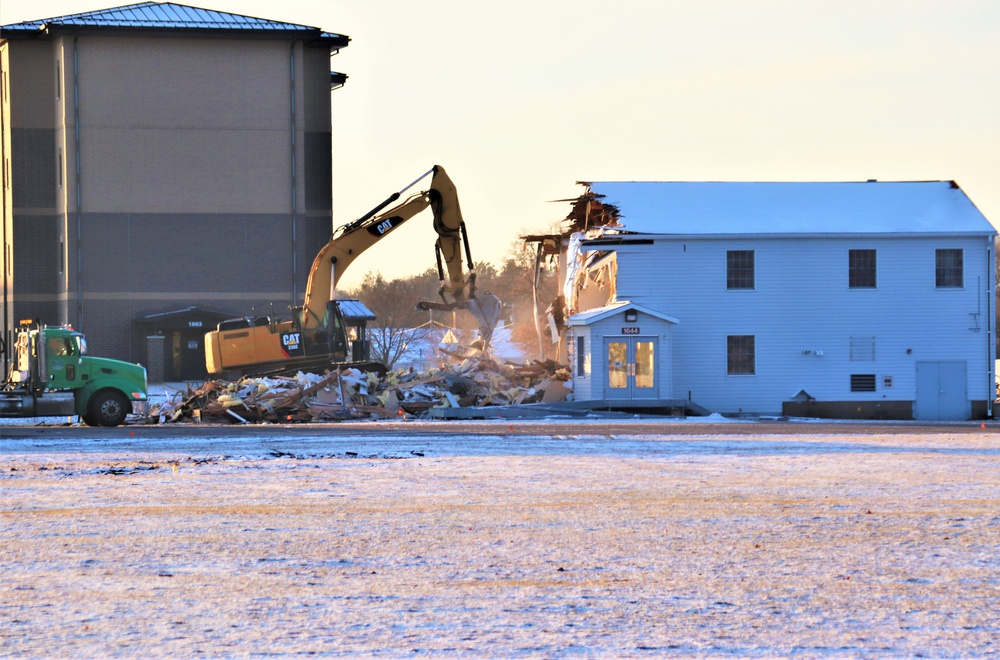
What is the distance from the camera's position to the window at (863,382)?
Answer: 42719 mm

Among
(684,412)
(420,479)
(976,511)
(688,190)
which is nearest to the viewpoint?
(976,511)

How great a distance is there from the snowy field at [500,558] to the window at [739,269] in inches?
868

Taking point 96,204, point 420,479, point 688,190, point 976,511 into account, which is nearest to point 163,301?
point 96,204

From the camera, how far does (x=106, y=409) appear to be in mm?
32656

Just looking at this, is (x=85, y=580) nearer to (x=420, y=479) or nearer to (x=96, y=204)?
(x=420, y=479)

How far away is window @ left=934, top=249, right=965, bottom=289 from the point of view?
43.5 m

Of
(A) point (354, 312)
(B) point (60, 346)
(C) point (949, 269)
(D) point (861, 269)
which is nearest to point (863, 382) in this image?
(D) point (861, 269)

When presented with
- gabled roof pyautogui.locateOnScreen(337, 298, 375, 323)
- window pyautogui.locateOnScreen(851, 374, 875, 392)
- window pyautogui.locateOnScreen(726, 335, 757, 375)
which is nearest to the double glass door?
window pyautogui.locateOnScreen(726, 335, 757, 375)

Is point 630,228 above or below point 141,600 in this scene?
above

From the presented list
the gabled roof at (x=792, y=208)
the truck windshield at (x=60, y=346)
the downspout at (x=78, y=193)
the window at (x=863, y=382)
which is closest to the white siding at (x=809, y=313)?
the window at (x=863, y=382)

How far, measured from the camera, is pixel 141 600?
10.0 meters

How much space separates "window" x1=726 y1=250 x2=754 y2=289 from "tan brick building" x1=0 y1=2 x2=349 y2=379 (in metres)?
23.7

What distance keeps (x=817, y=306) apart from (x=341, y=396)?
1564cm

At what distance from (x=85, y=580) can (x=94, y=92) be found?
5164 centimetres
